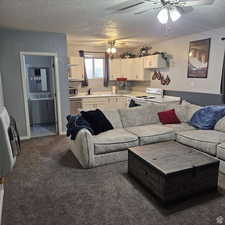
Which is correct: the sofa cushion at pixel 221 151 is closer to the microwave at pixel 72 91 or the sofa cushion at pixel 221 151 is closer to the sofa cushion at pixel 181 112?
the sofa cushion at pixel 181 112

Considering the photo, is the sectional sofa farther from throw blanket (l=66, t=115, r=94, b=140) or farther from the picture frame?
the picture frame

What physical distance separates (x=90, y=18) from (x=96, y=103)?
313 cm

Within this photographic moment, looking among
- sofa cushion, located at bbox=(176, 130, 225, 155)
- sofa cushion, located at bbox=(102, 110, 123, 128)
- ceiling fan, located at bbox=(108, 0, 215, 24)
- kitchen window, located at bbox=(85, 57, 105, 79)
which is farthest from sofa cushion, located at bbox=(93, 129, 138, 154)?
kitchen window, located at bbox=(85, 57, 105, 79)

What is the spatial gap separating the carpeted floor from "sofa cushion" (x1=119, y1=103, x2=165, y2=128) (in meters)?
1.08

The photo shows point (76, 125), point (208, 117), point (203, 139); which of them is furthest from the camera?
point (208, 117)

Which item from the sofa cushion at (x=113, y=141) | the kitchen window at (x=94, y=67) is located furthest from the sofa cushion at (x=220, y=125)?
the kitchen window at (x=94, y=67)

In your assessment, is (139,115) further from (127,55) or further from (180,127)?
(127,55)

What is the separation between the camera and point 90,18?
3.26 m

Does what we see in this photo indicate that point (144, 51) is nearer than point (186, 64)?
No

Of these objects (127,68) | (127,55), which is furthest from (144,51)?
(127,68)

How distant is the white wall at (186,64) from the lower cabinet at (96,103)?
1.21m

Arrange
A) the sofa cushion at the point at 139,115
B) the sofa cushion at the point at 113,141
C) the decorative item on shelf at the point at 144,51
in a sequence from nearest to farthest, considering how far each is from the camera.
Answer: the sofa cushion at the point at 113,141
the sofa cushion at the point at 139,115
the decorative item on shelf at the point at 144,51

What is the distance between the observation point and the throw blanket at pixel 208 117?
11.7 ft

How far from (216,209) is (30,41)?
4542mm
